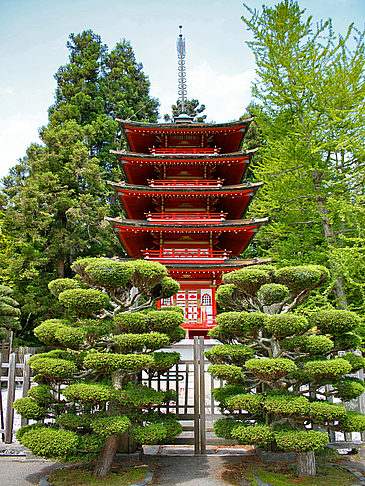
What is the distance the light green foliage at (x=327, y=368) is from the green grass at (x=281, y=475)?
132 centimetres

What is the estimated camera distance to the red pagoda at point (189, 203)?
1530cm

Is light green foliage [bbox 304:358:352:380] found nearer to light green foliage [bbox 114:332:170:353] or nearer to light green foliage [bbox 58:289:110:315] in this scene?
light green foliage [bbox 114:332:170:353]

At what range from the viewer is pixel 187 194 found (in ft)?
51.6

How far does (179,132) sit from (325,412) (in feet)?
→ 47.3

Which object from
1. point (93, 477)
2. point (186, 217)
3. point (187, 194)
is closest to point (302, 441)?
point (93, 477)

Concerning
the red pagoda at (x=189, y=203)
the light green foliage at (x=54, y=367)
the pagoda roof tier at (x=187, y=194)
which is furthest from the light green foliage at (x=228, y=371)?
the pagoda roof tier at (x=187, y=194)

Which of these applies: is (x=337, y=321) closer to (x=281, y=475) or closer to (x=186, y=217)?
(x=281, y=475)

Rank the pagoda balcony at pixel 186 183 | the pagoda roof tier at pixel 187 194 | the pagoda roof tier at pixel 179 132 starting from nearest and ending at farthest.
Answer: the pagoda roof tier at pixel 187 194
the pagoda roof tier at pixel 179 132
the pagoda balcony at pixel 186 183

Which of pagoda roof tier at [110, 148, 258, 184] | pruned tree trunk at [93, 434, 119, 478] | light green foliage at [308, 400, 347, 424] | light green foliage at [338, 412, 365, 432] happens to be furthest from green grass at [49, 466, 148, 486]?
pagoda roof tier at [110, 148, 258, 184]

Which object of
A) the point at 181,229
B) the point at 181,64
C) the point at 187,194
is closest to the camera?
the point at 181,229

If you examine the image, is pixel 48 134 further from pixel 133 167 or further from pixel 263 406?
pixel 263 406

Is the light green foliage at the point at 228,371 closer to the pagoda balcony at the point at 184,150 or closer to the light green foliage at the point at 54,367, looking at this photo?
the light green foliage at the point at 54,367

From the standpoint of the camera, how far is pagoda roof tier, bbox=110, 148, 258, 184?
1603cm

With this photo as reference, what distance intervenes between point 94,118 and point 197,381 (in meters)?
30.8
